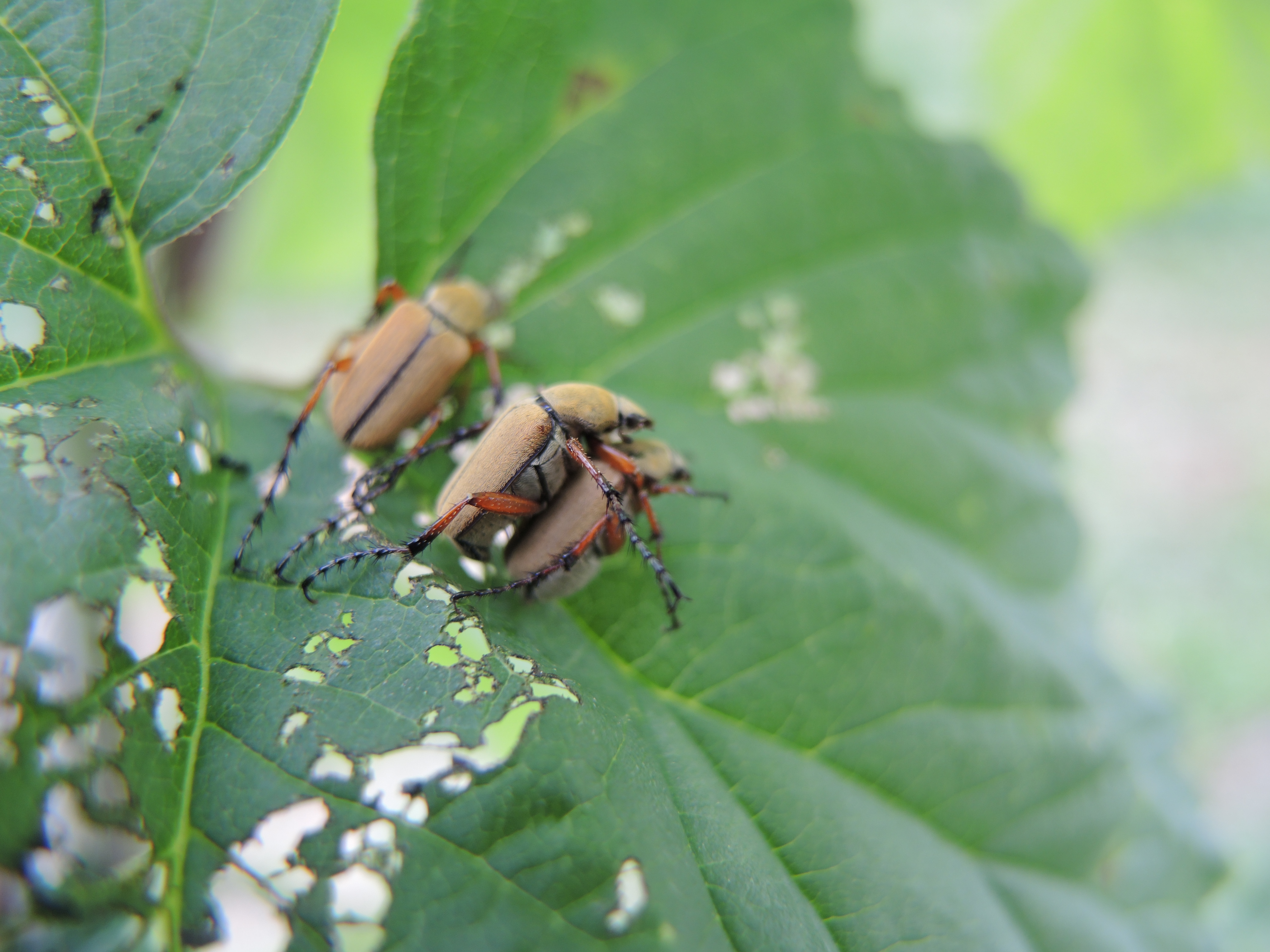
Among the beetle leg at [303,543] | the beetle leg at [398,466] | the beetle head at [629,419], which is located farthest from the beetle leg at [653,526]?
the beetle leg at [303,543]

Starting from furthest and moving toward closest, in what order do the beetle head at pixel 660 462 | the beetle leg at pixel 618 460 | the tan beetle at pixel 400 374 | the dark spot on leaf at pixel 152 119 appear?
the beetle head at pixel 660 462 < the beetle leg at pixel 618 460 < the tan beetle at pixel 400 374 < the dark spot on leaf at pixel 152 119

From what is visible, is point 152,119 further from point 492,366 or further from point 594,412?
point 594,412

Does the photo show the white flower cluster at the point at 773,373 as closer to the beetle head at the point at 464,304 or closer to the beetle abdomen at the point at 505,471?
the beetle abdomen at the point at 505,471

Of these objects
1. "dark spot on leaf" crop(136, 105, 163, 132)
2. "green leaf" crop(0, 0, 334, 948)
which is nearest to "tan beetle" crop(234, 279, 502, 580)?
"green leaf" crop(0, 0, 334, 948)

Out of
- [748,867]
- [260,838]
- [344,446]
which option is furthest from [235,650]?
[748,867]

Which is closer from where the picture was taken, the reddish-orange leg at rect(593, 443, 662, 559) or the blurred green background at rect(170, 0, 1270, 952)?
the reddish-orange leg at rect(593, 443, 662, 559)

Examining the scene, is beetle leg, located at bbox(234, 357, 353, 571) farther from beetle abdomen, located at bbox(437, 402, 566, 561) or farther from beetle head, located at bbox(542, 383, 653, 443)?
beetle head, located at bbox(542, 383, 653, 443)
